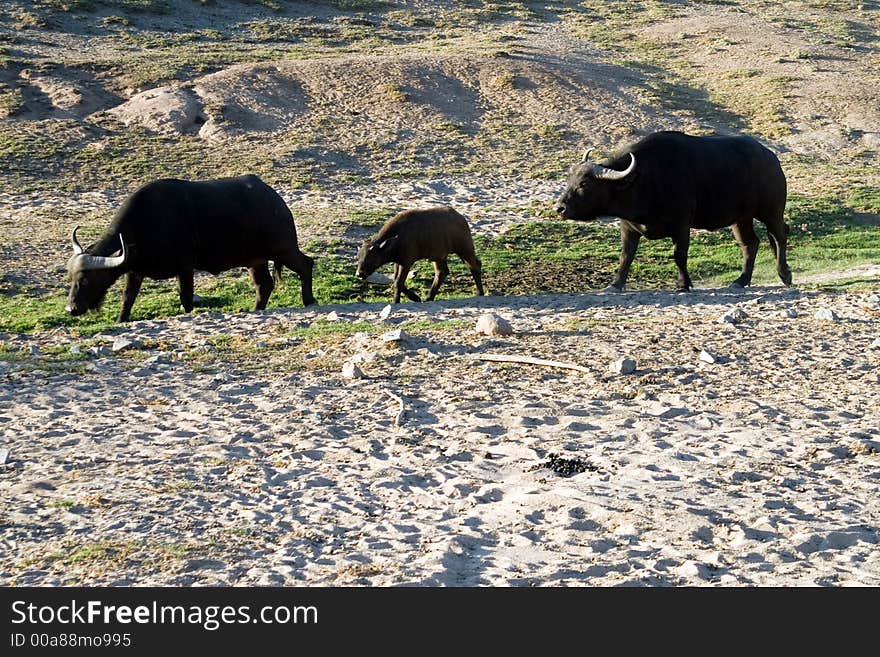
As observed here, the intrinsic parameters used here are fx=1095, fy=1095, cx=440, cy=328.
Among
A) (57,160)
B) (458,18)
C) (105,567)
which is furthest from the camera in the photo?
(458,18)

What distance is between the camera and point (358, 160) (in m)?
23.6

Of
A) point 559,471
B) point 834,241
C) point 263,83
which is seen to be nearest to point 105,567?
point 559,471

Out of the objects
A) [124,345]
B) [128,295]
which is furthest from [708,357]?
[128,295]

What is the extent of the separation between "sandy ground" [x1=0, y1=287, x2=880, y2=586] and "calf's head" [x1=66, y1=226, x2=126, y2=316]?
99cm

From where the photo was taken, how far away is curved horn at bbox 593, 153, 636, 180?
518 inches

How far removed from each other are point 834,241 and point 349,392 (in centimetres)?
1212

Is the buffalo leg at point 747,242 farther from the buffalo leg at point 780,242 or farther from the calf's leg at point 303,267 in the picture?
the calf's leg at point 303,267

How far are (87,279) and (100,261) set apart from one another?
33cm

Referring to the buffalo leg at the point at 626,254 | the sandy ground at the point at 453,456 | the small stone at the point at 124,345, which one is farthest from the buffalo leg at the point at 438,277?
the small stone at the point at 124,345

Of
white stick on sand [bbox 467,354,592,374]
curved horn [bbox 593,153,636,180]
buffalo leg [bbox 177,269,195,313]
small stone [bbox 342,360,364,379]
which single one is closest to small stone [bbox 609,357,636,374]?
white stick on sand [bbox 467,354,592,374]

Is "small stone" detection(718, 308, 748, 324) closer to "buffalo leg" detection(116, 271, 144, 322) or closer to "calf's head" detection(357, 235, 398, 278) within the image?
"calf's head" detection(357, 235, 398, 278)

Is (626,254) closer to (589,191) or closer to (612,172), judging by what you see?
(589,191)

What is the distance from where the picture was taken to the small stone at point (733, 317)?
11.2 metres

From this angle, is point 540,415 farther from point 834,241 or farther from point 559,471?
point 834,241
